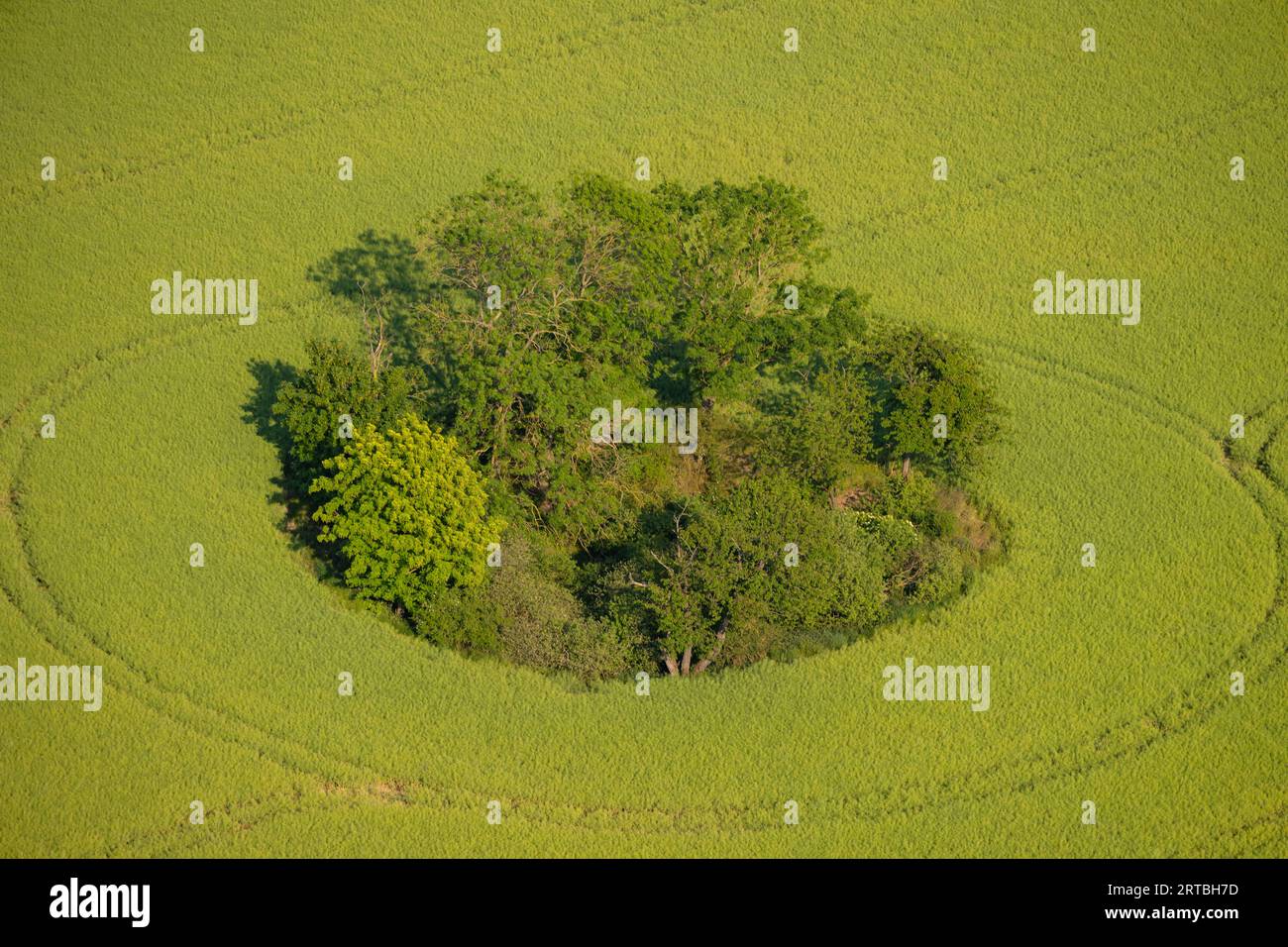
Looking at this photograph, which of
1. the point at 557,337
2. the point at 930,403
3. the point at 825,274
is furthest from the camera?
the point at 825,274

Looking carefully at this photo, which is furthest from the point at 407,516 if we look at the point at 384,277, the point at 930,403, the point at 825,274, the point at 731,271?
the point at 825,274

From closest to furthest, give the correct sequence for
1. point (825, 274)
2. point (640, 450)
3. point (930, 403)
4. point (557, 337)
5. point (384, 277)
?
point (557, 337) → point (930, 403) → point (640, 450) → point (384, 277) → point (825, 274)

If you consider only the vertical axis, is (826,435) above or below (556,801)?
above

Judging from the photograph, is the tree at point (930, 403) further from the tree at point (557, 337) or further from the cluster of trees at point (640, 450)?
the tree at point (557, 337)

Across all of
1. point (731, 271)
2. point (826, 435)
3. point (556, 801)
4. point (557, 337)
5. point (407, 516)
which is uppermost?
point (731, 271)

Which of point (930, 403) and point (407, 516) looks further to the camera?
point (930, 403)

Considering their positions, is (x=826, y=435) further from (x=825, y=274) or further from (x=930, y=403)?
(x=825, y=274)

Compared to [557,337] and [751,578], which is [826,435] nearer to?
[751,578]
